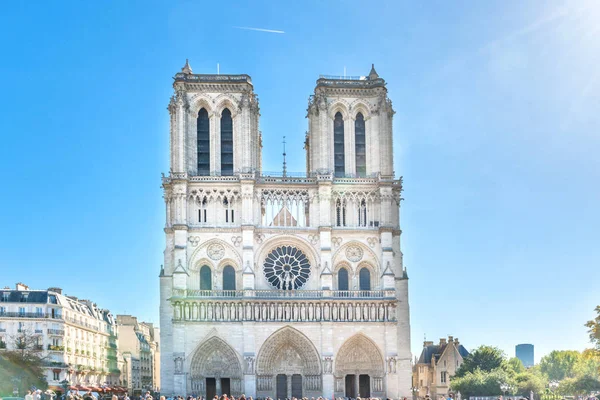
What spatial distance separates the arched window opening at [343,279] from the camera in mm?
53562

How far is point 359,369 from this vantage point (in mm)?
52000

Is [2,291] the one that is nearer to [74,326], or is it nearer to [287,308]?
[74,326]

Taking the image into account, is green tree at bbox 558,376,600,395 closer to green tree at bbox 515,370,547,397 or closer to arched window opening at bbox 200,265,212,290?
green tree at bbox 515,370,547,397

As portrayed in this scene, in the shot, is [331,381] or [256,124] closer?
[331,381]

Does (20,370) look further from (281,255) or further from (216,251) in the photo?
(281,255)

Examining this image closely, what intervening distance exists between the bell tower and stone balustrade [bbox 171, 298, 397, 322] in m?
8.36

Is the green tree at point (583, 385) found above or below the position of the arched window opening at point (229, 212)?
below

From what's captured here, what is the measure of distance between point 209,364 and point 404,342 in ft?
38.6

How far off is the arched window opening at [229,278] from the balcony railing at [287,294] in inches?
49.5

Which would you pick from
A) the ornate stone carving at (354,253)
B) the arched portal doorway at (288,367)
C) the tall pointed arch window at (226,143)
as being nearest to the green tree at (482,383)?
the arched portal doorway at (288,367)

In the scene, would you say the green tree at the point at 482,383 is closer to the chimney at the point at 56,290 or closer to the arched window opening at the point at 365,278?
the arched window opening at the point at 365,278

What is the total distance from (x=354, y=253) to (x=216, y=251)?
8426mm

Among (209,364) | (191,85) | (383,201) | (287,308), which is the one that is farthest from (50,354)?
(383,201)

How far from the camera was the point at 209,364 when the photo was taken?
51125 millimetres
